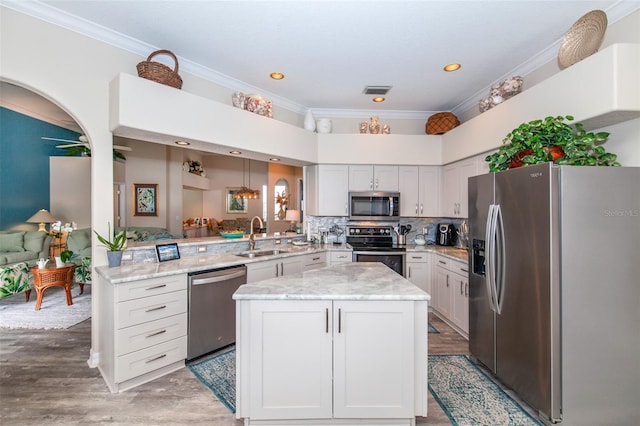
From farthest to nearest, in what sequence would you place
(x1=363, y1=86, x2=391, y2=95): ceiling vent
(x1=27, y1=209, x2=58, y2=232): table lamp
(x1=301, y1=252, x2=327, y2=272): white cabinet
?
(x1=27, y1=209, x2=58, y2=232): table lamp, (x1=301, y1=252, x2=327, y2=272): white cabinet, (x1=363, y1=86, x2=391, y2=95): ceiling vent

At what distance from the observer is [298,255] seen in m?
3.75

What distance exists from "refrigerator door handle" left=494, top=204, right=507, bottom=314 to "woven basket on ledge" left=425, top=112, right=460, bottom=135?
2.37m

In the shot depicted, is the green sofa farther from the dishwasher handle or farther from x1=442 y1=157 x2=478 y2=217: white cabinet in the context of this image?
x1=442 y1=157 x2=478 y2=217: white cabinet

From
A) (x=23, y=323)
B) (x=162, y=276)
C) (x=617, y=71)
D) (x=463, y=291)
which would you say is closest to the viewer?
(x=617, y=71)

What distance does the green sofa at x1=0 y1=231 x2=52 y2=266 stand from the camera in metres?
5.10

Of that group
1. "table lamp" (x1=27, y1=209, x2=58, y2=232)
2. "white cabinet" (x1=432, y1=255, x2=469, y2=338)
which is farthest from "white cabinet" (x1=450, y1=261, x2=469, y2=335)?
"table lamp" (x1=27, y1=209, x2=58, y2=232)

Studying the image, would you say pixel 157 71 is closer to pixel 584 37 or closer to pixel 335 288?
pixel 335 288

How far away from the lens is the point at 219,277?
281 cm

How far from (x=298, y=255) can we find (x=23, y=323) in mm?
3495

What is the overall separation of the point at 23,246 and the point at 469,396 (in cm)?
757

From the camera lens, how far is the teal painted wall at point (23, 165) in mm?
5488

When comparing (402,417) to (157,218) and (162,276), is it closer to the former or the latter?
(162,276)

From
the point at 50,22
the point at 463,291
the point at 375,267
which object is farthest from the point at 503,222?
the point at 50,22

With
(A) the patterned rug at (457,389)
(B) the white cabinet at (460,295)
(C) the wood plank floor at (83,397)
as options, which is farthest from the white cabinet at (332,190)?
(C) the wood plank floor at (83,397)
